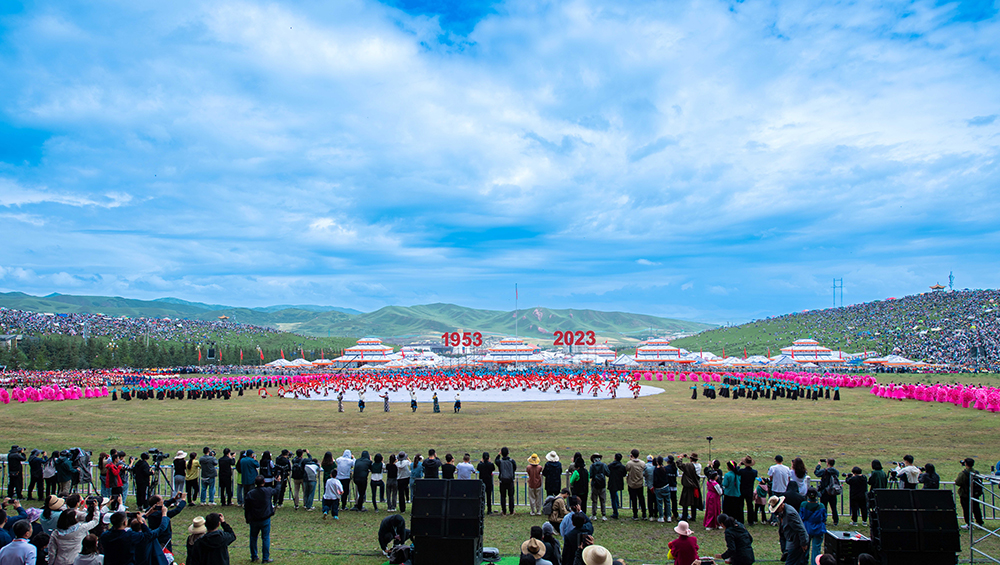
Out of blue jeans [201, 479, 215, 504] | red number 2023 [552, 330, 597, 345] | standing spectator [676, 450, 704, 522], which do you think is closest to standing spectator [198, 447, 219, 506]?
blue jeans [201, 479, 215, 504]

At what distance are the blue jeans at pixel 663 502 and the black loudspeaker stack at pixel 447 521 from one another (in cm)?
487

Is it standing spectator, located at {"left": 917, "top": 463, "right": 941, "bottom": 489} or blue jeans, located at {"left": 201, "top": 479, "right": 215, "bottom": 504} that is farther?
blue jeans, located at {"left": 201, "top": 479, "right": 215, "bottom": 504}

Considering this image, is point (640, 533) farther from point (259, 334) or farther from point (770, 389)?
point (259, 334)

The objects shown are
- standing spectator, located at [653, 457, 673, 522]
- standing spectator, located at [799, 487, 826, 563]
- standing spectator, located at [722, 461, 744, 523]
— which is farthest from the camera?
standing spectator, located at [653, 457, 673, 522]

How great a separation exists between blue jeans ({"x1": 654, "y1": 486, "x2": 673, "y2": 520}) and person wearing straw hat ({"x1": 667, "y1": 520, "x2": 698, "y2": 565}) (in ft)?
13.2

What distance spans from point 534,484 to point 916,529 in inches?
254

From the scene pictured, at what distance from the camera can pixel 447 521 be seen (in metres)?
7.53

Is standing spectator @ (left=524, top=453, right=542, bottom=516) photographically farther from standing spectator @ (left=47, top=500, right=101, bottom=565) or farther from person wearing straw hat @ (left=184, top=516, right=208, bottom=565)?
standing spectator @ (left=47, top=500, right=101, bottom=565)

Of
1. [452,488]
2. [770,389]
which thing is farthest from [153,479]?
[770,389]

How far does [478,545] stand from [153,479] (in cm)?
971

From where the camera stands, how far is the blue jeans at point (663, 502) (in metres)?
11.2

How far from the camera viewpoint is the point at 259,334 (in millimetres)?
171250

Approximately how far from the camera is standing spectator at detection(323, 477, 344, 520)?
37.4 ft

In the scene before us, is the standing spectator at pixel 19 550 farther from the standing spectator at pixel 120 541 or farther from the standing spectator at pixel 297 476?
the standing spectator at pixel 297 476
